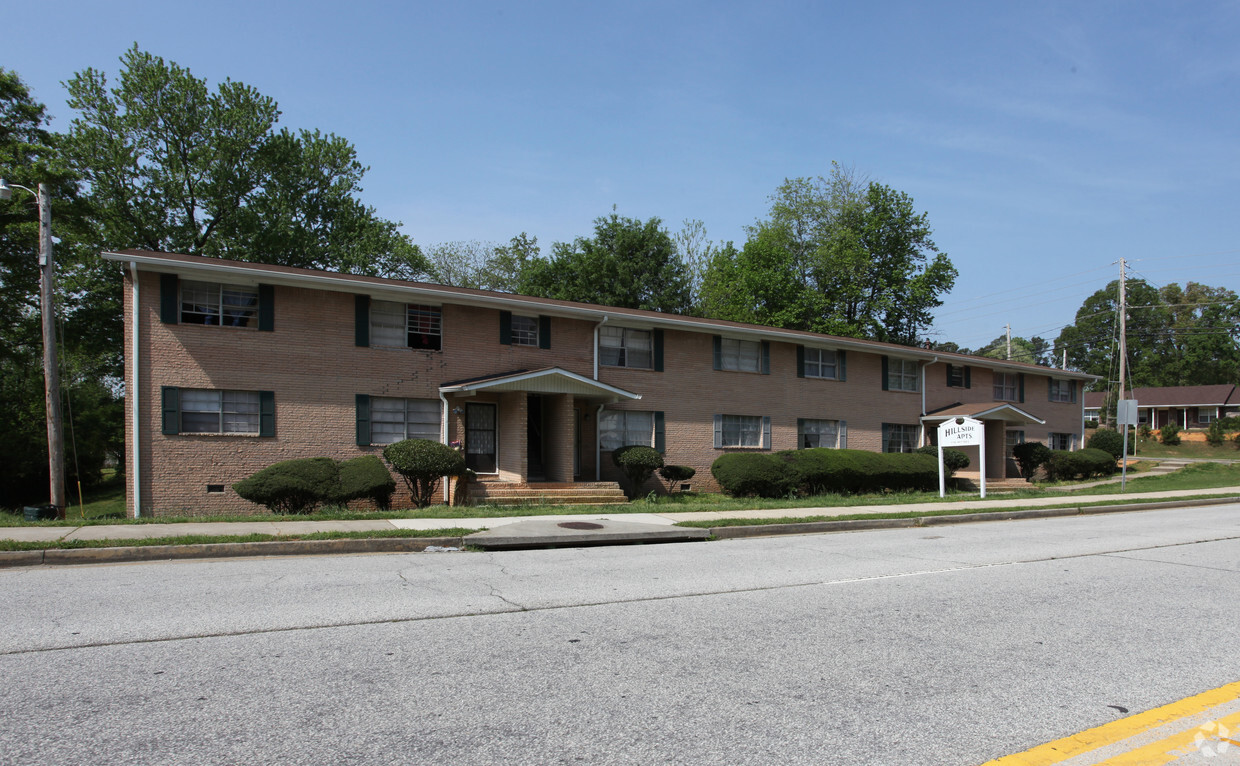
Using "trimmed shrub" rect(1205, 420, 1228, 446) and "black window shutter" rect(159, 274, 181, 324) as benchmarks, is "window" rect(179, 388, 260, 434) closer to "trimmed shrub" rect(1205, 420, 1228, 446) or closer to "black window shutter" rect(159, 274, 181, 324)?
"black window shutter" rect(159, 274, 181, 324)

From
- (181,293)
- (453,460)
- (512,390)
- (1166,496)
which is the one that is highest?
(181,293)

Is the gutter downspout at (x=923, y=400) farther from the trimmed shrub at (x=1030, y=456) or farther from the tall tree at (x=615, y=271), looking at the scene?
the tall tree at (x=615, y=271)

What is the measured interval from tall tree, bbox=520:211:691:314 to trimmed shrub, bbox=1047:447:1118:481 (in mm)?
22024

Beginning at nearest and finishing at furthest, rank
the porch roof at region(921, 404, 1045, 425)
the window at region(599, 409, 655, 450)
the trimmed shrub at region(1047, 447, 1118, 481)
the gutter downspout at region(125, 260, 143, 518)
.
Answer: the gutter downspout at region(125, 260, 143, 518)
the window at region(599, 409, 655, 450)
the porch roof at region(921, 404, 1045, 425)
the trimmed shrub at region(1047, 447, 1118, 481)

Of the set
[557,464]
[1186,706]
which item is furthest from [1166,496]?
[1186,706]

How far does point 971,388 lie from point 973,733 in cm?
3030

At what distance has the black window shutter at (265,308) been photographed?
17688 millimetres

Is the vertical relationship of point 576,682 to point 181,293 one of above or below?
below

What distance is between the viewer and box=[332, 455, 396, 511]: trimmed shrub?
16.3m

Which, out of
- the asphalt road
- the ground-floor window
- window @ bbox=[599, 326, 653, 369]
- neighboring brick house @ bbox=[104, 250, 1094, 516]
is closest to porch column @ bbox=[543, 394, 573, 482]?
neighboring brick house @ bbox=[104, 250, 1094, 516]

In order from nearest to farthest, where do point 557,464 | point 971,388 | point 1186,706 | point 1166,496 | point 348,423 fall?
point 1186,706
point 348,423
point 557,464
point 1166,496
point 971,388

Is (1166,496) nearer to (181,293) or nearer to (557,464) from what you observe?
(557,464)

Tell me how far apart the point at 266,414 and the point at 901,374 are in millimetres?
21841

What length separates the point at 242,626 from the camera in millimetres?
6359
